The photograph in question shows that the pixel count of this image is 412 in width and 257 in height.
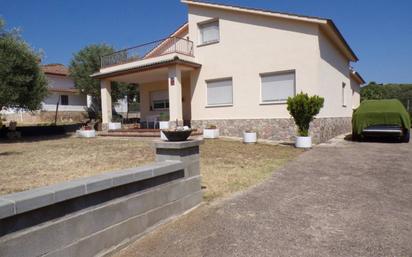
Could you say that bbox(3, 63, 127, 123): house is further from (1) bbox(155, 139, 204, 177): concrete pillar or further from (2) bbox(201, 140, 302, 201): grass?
(1) bbox(155, 139, 204, 177): concrete pillar

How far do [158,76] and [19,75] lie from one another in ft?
23.6

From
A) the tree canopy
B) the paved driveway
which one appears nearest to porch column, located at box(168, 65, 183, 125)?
the paved driveway

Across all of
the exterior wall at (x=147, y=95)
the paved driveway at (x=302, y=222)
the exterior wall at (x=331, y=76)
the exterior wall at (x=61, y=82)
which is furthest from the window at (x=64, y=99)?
the paved driveway at (x=302, y=222)

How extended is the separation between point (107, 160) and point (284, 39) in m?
9.30

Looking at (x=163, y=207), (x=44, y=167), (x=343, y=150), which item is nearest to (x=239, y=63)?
(x=343, y=150)

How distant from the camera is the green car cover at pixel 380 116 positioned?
12.7 meters

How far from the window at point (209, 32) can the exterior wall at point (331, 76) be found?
5.21 meters

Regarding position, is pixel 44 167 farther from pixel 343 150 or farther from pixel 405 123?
pixel 405 123

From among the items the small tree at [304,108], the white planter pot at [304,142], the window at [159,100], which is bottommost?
the white planter pot at [304,142]

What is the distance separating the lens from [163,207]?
164 inches

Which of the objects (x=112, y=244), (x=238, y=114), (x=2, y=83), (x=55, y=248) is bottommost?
(x=112, y=244)

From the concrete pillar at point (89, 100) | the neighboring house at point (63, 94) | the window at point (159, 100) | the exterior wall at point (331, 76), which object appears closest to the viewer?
the exterior wall at point (331, 76)

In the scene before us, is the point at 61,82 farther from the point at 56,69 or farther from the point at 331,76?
the point at 331,76

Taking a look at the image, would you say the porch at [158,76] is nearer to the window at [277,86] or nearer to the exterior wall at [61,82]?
the window at [277,86]
